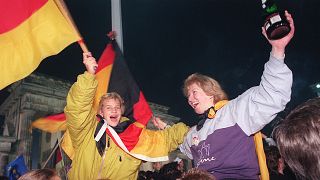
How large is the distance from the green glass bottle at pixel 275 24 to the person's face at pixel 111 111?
2.18 metres

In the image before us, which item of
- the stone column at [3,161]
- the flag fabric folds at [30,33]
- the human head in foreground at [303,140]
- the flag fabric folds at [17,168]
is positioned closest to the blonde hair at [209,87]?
the flag fabric folds at [30,33]

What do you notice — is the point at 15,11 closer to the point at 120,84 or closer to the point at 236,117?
the point at 120,84

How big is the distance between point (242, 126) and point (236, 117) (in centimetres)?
10

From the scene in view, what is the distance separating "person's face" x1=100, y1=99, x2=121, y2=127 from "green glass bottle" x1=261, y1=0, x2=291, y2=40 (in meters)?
2.18

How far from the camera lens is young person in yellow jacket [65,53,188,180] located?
3.72 metres

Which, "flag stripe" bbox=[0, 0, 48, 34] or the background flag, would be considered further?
the background flag

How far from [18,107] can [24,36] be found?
2376 cm

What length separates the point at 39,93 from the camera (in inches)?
1019

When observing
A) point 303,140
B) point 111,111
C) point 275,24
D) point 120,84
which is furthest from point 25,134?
point 303,140

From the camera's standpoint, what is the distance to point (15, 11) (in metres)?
4.33

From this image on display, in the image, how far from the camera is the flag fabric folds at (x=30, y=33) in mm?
4113

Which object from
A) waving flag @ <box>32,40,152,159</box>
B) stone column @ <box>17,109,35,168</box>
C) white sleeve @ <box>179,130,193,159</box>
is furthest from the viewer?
stone column @ <box>17,109,35,168</box>

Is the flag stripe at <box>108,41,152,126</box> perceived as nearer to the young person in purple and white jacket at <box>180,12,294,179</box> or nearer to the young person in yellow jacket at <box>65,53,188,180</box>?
the young person in yellow jacket at <box>65,53,188,180</box>

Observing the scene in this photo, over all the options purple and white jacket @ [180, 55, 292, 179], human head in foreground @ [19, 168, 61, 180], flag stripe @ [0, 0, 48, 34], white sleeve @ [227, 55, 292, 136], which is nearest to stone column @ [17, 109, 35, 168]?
flag stripe @ [0, 0, 48, 34]
